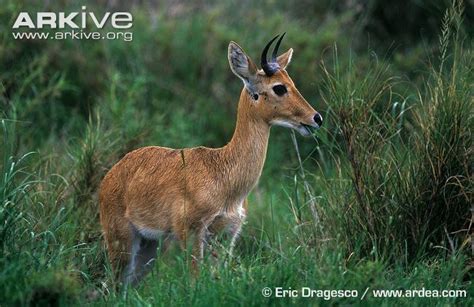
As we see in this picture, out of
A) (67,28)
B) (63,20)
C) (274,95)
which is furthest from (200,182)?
(67,28)

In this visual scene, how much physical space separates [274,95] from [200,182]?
32.8 inches

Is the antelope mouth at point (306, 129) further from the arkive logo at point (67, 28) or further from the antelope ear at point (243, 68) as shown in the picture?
the arkive logo at point (67, 28)

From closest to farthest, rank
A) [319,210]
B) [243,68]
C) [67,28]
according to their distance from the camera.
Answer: [319,210] → [243,68] → [67,28]

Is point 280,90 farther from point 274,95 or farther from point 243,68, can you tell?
point 243,68

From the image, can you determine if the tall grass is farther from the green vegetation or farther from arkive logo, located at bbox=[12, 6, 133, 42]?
arkive logo, located at bbox=[12, 6, 133, 42]

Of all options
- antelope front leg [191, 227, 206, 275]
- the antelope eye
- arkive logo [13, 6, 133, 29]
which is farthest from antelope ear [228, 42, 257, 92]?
arkive logo [13, 6, 133, 29]

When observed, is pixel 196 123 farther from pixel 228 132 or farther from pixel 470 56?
pixel 470 56

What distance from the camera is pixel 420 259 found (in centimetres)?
661

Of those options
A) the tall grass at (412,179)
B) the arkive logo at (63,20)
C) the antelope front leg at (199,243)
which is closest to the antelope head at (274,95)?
the tall grass at (412,179)

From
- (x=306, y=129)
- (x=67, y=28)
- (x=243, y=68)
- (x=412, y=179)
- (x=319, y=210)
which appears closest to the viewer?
(x=412, y=179)

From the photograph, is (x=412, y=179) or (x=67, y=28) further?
(x=67, y=28)

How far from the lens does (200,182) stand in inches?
284

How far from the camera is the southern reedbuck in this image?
23.4 feet

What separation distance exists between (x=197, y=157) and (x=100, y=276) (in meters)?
1.15
